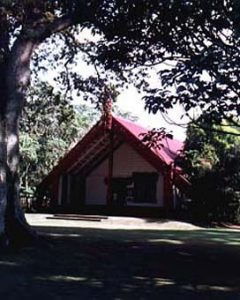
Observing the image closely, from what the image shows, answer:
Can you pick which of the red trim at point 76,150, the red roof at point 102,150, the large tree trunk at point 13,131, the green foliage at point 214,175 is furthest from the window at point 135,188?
the large tree trunk at point 13,131

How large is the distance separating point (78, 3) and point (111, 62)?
4.49ft

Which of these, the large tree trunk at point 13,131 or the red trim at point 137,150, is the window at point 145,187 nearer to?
the red trim at point 137,150

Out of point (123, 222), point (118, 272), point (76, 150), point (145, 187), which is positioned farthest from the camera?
point (145, 187)

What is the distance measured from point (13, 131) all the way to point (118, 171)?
22892mm

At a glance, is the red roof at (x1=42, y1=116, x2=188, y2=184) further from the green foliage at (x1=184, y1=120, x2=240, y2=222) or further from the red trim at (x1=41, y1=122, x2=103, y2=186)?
the green foliage at (x1=184, y1=120, x2=240, y2=222)

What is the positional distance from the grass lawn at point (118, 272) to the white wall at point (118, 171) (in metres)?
20.5

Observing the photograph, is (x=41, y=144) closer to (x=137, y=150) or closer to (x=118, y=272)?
(x=137, y=150)

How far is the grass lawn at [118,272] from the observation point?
29.2ft

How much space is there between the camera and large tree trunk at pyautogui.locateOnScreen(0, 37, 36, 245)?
13.9 metres

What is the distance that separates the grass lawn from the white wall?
20.5 meters

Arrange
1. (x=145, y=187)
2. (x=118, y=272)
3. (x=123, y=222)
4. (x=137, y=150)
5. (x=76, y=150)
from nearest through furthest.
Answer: (x=118, y=272)
(x=123, y=222)
(x=137, y=150)
(x=76, y=150)
(x=145, y=187)

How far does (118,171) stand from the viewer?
3684cm

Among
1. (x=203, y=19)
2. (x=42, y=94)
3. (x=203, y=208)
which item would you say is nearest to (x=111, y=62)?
(x=203, y=19)

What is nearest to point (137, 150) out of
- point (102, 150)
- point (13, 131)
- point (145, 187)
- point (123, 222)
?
point (145, 187)
